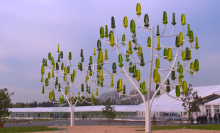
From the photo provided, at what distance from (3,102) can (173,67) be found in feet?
55.4

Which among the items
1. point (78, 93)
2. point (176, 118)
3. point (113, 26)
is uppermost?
point (113, 26)

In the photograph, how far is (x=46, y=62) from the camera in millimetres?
35406

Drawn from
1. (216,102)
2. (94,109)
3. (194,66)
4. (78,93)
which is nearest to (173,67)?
(194,66)

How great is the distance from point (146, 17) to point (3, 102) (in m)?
16.7

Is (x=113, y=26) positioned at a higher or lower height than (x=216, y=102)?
higher

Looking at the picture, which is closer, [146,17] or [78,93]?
[146,17]

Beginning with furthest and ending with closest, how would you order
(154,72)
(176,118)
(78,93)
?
(176,118) → (78,93) → (154,72)

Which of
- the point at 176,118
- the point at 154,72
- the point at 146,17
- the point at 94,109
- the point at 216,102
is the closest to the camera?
the point at 154,72

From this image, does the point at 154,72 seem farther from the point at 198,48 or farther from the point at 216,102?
the point at 216,102

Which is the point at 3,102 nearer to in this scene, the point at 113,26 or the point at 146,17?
the point at 113,26

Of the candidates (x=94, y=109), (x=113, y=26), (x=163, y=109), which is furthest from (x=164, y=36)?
(x=94, y=109)

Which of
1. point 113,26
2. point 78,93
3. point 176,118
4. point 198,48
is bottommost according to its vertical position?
point 176,118

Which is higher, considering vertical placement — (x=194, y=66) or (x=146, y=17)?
(x=146, y=17)

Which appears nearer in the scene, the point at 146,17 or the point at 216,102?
the point at 146,17
